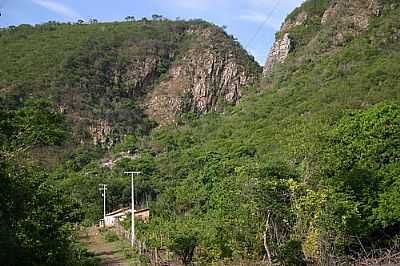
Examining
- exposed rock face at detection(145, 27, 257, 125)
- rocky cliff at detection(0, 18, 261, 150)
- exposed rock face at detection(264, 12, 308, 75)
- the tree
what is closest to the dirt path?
the tree

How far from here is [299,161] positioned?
22.0 metres

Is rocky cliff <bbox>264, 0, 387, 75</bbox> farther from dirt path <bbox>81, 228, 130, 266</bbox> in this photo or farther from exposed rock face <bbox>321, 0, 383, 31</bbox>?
dirt path <bbox>81, 228, 130, 266</bbox>

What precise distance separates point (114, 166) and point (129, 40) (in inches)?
1482

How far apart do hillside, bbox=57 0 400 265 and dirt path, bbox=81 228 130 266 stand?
2150 millimetres

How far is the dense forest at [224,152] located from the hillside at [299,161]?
0.24 feet

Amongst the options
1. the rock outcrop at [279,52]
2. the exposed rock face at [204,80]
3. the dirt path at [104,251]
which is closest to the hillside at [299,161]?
the rock outcrop at [279,52]

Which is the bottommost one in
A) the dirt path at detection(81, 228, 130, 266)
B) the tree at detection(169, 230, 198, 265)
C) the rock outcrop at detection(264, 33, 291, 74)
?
the dirt path at detection(81, 228, 130, 266)

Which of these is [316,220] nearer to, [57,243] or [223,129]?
[57,243]

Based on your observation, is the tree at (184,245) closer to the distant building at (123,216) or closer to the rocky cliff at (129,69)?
the distant building at (123,216)

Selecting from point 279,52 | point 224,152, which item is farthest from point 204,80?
point 224,152

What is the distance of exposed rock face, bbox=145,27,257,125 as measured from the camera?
88.6 metres

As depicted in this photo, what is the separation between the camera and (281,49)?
226 ft

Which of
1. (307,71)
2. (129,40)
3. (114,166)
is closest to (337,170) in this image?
(307,71)

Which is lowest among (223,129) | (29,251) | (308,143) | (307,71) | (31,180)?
(29,251)
